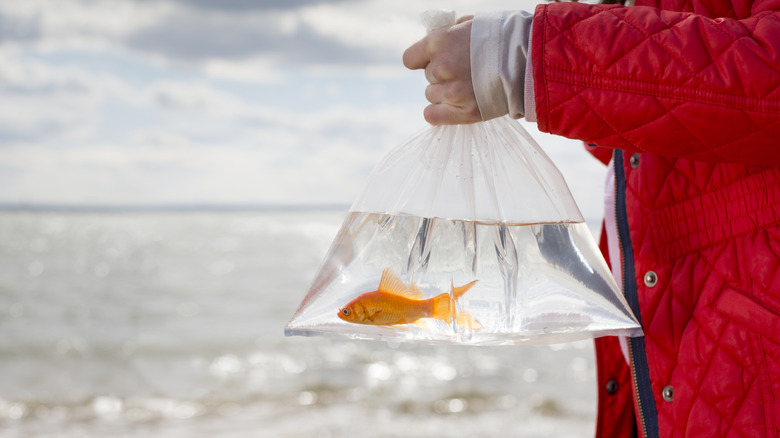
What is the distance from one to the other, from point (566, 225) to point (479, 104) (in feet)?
1.10

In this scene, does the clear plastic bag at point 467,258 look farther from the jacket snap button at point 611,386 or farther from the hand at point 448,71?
the jacket snap button at point 611,386

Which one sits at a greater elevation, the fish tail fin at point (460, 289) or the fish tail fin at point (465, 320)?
the fish tail fin at point (460, 289)

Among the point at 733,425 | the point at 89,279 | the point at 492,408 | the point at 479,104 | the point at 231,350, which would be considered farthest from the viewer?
the point at 89,279

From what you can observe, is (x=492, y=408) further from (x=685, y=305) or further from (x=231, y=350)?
(x=685, y=305)

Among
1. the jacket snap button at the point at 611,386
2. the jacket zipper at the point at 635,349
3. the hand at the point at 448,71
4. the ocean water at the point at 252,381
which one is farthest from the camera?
the ocean water at the point at 252,381

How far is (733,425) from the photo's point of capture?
1167 millimetres

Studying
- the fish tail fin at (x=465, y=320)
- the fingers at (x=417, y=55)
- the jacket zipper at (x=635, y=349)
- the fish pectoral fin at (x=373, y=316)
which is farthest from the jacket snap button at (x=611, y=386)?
the fingers at (x=417, y=55)

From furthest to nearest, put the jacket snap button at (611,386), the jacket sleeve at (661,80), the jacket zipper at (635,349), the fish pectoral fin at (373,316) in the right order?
the jacket snap button at (611,386)
the jacket zipper at (635,349)
the fish pectoral fin at (373,316)
the jacket sleeve at (661,80)

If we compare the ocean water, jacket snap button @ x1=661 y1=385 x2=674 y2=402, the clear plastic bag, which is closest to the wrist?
the clear plastic bag

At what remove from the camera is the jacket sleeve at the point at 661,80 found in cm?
94

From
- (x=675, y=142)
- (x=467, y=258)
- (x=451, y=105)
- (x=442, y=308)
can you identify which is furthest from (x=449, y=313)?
(x=675, y=142)

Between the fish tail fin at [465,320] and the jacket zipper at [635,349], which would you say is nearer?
the fish tail fin at [465,320]

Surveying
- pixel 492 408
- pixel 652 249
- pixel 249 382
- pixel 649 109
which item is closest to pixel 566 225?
pixel 652 249

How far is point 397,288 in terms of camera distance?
48.0 inches
